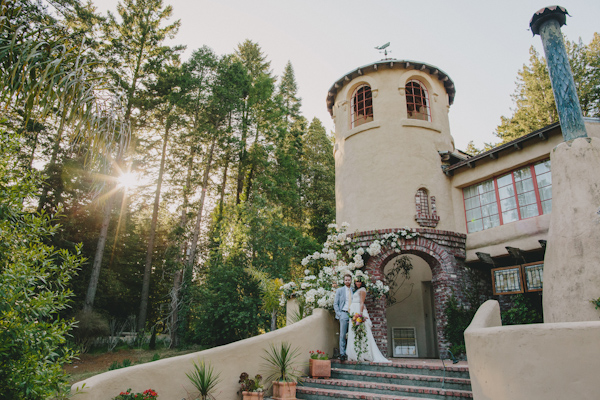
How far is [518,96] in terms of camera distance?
2248cm

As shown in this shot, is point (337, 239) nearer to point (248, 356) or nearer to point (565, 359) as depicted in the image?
point (248, 356)

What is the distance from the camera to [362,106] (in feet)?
44.1

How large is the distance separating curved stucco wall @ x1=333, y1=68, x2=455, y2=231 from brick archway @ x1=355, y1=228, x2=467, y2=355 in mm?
521

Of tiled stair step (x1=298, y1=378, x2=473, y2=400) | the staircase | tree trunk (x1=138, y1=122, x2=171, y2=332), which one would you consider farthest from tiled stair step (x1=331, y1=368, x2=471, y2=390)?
tree trunk (x1=138, y1=122, x2=171, y2=332)

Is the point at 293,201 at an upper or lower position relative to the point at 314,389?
upper

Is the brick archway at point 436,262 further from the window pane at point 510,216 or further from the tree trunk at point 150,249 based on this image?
the tree trunk at point 150,249

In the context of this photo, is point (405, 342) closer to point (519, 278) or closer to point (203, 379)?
point (519, 278)

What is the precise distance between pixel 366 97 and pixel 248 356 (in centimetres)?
973

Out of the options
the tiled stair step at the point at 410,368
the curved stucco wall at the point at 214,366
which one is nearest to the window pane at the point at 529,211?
the tiled stair step at the point at 410,368

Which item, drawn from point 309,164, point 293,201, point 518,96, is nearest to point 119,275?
point 293,201

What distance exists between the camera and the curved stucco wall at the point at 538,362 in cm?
403

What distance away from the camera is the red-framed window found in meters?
9.80

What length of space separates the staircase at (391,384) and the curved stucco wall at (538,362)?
56.2 inches

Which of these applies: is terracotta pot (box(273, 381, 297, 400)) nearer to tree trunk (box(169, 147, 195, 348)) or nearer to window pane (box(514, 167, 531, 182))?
window pane (box(514, 167, 531, 182))
